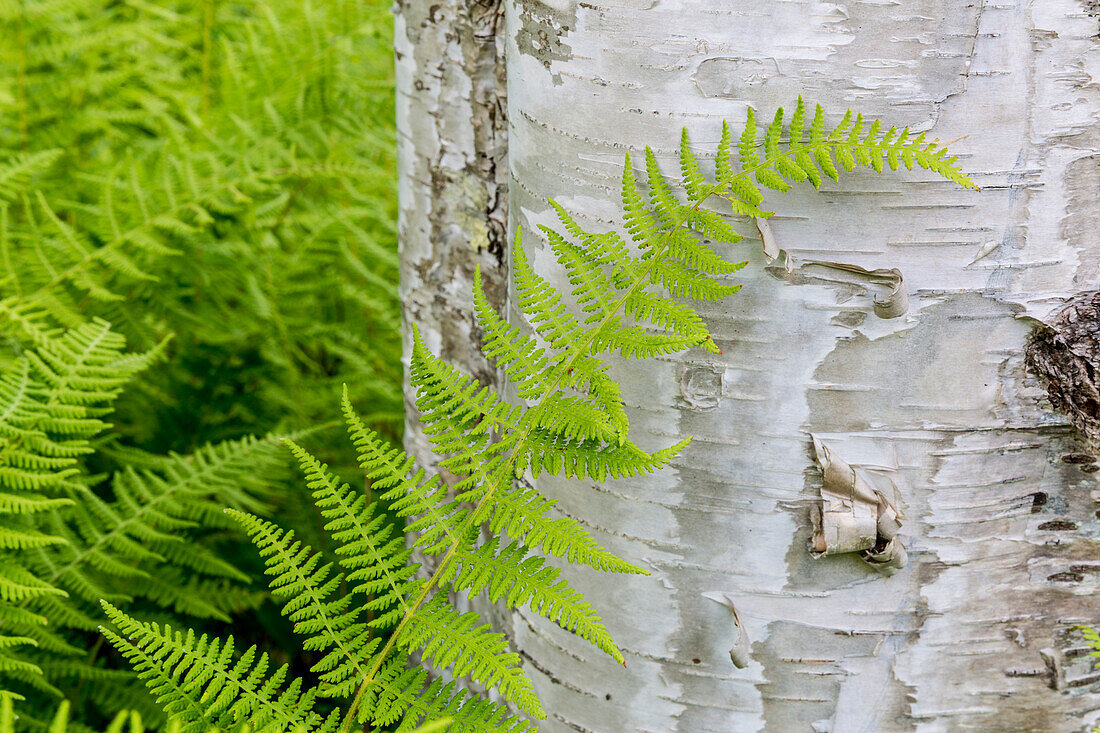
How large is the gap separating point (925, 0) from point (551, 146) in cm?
42

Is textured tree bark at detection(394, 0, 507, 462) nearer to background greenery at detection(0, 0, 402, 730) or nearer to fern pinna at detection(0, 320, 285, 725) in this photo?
background greenery at detection(0, 0, 402, 730)

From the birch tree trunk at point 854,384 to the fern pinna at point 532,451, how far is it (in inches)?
2.1

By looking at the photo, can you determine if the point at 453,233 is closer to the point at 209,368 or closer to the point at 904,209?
the point at 904,209

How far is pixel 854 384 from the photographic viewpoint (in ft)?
3.03

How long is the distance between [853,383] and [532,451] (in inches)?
14.3

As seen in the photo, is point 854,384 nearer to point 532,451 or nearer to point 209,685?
point 532,451

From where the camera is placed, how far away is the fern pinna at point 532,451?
85 cm

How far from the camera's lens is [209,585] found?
5.40 feet

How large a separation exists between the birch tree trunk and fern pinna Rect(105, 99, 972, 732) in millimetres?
53

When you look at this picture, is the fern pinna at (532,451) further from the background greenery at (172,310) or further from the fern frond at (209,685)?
the background greenery at (172,310)

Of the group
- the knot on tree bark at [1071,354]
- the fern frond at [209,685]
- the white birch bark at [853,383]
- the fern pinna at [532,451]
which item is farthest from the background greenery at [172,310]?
the knot on tree bark at [1071,354]

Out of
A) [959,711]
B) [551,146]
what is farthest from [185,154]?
[959,711]

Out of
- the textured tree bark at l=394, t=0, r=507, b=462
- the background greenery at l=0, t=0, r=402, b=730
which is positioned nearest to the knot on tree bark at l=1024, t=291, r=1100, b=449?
the textured tree bark at l=394, t=0, r=507, b=462

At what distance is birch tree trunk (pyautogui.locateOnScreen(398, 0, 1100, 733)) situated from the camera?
33.5 inches
